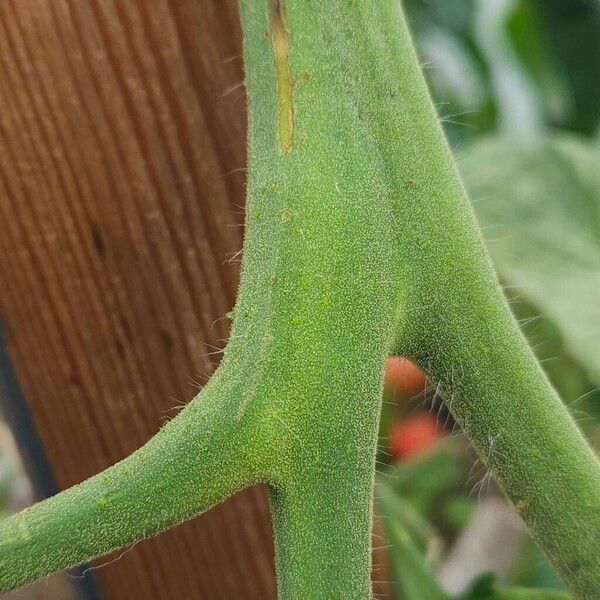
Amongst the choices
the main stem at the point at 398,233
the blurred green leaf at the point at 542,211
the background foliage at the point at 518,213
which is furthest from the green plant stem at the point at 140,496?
the blurred green leaf at the point at 542,211

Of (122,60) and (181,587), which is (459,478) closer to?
(181,587)

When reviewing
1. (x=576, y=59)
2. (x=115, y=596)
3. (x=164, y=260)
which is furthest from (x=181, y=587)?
(x=576, y=59)

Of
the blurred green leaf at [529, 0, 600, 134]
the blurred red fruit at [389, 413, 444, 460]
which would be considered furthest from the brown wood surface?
the blurred green leaf at [529, 0, 600, 134]

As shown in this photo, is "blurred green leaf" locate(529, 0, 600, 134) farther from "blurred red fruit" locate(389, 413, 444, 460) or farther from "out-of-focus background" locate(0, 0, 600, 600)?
"blurred red fruit" locate(389, 413, 444, 460)

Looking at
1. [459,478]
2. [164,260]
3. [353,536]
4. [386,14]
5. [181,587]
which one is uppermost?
[386,14]

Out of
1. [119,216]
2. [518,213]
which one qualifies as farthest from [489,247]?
[119,216]
